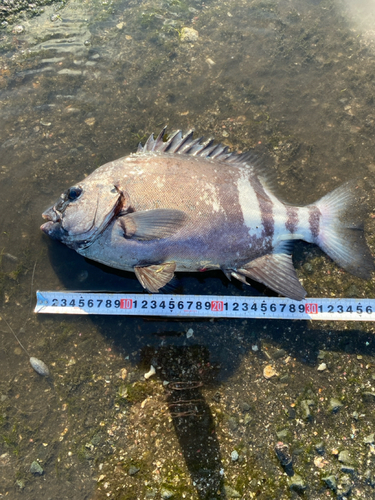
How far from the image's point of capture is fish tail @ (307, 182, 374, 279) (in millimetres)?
3441

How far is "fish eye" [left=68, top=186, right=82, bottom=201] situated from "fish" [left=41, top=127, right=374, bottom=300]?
0.01 meters

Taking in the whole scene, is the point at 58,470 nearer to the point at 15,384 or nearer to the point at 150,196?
the point at 15,384

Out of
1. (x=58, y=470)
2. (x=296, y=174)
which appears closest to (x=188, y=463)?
(x=58, y=470)

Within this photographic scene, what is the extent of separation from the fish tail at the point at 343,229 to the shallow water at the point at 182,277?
1.06ft

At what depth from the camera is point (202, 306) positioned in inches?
139

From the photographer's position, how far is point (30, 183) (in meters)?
3.98

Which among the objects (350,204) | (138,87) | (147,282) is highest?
(138,87)

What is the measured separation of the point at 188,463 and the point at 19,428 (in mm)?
1889

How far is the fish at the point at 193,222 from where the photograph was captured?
3.13m

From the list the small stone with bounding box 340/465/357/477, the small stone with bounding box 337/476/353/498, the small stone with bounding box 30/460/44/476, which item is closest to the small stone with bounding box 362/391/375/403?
the small stone with bounding box 340/465/357/477

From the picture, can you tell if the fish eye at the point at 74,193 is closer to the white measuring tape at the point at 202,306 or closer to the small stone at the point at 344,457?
the white measuring tape at the point at 202,306

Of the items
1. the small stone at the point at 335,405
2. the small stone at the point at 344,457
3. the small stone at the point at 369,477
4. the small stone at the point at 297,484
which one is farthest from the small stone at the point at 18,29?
the small stone at the point at 369,477

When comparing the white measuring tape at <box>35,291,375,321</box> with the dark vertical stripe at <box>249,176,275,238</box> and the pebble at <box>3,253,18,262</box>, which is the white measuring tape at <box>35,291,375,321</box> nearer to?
the pebble at <box>3,253,18,262</box>

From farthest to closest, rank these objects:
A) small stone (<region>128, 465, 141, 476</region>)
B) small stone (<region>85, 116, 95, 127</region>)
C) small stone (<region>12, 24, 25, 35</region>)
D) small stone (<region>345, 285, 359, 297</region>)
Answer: small stone (<region>12, 24, 25, 35</region>) → small stone (<region>85, 116, 95, 127</region>) → small stone (<region>345, 285, 359, 297</region>) → small stone (<region>128, 465, 141, 476</region>)
